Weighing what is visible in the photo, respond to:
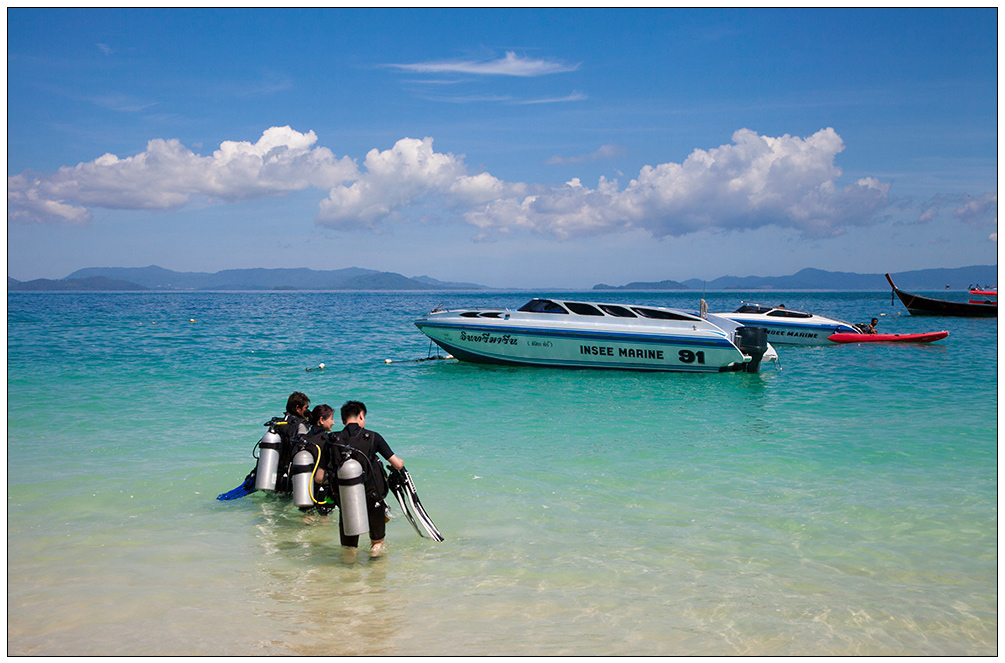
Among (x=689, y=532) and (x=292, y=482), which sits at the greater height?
(x=292, y=482)

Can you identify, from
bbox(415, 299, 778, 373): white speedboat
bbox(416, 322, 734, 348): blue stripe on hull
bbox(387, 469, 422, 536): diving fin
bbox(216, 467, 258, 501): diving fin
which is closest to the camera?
bbox(387, 469, 422, 536): diving fin

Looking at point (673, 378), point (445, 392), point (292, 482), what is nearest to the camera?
point (292, 482)

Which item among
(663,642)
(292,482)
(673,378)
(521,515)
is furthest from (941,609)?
(673,378)

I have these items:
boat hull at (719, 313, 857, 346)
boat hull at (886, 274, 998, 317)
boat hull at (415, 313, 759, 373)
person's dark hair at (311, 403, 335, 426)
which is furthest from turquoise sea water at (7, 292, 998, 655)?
boat hull at (886, 274, 998, 317)

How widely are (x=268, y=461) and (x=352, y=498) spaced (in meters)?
1.87

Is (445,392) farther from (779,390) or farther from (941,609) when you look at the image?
(941,609)

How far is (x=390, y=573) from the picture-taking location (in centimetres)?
613

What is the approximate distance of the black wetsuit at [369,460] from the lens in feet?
19.9

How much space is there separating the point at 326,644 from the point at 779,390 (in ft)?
52.1

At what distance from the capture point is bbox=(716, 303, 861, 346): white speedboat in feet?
101

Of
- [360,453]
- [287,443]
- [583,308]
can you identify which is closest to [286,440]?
[287,443]

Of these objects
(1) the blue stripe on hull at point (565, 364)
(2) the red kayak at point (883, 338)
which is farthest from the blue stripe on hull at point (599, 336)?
(2) the red kayak at point (883, 338)

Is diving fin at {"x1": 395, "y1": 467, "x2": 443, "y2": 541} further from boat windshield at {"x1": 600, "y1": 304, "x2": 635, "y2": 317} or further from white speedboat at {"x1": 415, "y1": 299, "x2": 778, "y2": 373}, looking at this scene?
boat windshield at {"x1": 600, "y1": 304, "x2": 635, "y2": 317}

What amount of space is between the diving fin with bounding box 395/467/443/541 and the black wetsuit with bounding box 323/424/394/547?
0.25 meters
